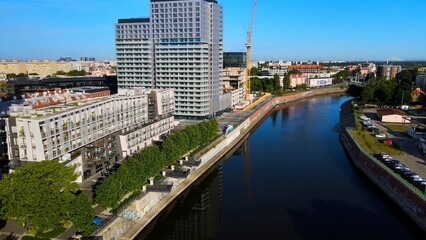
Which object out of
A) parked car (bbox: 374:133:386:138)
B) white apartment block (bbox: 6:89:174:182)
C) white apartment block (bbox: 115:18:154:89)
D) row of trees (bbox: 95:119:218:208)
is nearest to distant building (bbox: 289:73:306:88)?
white apartment block (bbox: 115:18:154:89)

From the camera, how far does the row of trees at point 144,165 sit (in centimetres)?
1661

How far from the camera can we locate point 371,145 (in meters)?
28.4

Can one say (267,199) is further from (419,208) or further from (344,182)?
(419,208)

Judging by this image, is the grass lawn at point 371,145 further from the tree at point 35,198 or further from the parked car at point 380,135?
the tree at point 35,198

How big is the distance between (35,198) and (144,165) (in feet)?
21.0

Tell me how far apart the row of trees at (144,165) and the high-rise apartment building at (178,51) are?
37.2 feet

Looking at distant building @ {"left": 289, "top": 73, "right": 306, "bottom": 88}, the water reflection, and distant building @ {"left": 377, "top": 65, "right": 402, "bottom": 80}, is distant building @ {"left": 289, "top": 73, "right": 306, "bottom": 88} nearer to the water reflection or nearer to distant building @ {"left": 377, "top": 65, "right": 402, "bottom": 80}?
distant building @ {"left": 377, "top": 65, "right": 402, "bottom": 80}

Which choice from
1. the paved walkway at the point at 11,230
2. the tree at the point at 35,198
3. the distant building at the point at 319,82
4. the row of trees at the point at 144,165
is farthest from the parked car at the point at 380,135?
the distant building at the point at 319,82

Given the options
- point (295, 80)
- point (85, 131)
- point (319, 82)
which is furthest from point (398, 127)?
point (319, 82)

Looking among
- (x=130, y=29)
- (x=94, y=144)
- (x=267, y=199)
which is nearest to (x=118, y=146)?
(x=94, y=144)

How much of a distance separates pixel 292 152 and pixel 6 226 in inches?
913

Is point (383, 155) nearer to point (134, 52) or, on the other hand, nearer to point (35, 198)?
point (35, 198)

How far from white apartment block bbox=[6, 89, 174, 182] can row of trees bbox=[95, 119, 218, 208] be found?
2.80m

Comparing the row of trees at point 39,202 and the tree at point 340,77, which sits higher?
the tree at point 340,77
